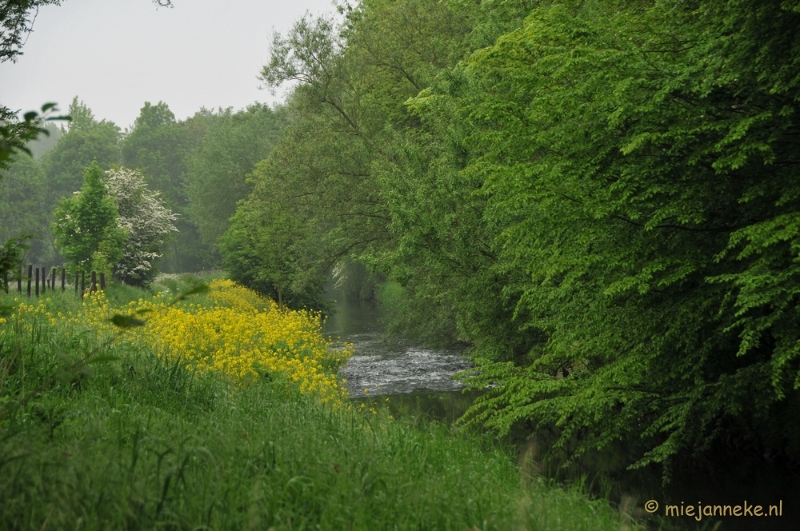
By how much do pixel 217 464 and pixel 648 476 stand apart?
838 centimetres

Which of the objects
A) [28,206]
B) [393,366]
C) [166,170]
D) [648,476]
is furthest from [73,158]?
[648,476]

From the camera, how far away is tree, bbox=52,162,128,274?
30.2 meters

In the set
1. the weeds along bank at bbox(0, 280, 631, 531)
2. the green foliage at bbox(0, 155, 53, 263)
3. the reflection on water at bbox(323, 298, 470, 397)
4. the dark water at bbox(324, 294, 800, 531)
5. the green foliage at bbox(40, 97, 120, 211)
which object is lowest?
the dark water at bbox(324, 294, 800, 531)

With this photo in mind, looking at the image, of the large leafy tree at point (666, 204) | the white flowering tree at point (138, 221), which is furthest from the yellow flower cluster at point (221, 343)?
the white flowering tree at point (138, 221)

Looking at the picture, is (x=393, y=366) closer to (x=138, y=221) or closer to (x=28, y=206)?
(x=138, y=221)

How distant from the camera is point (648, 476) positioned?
34.7ft

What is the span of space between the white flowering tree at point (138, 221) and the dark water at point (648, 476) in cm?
2079

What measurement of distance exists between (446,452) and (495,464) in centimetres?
64

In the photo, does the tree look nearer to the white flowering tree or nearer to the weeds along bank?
the white flowering tree

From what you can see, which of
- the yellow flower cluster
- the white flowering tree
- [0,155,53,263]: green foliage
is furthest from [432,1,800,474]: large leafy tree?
[0,155,53,263]: green foliage

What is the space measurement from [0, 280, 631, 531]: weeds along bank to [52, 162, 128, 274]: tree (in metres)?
24.6

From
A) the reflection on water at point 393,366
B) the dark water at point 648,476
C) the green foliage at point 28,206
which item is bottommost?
the dark water at point 648,476

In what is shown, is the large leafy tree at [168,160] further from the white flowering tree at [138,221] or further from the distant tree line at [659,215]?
the distant tree line at [659,215]

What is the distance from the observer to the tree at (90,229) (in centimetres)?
3020
